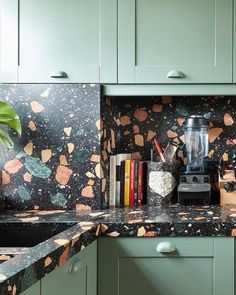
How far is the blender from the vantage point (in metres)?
2.13

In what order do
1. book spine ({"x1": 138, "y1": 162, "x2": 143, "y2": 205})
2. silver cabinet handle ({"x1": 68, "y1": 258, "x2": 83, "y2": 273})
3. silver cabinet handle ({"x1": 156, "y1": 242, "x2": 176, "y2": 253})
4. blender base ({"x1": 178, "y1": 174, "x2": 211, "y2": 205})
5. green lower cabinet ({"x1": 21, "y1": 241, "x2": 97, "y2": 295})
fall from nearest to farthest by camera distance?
1. green lower cabinet ({"x1": 21, "y1": 241, "x2": 97, "y2": 295})
2. silver cabinet handle ({"x1": 68, "y1": 258, "x2": 83, "y2": 273})
3. silver cabinet handle ({"x1": 156, "y1": 242, "x2": 176, "y2": 253})
4. blender base ({"x1": 178, "y1": 174, "x2": 211, "y2": 205})
5. book spine ({"x1": 138, "y1": 162, "x2": 143, "y2": 205})

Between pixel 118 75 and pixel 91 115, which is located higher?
pixel 118 75

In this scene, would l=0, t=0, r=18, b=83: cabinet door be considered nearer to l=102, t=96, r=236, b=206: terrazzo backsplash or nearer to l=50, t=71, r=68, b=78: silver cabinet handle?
l=50, t=71, r=68, b=78: silver cabinet handle

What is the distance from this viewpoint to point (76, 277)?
1469 mm

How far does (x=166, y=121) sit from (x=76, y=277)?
1.15 meters

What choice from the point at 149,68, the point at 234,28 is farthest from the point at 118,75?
the point at 234,28

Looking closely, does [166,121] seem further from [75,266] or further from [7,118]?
[75,266]

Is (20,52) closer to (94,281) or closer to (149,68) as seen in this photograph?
(149,68)

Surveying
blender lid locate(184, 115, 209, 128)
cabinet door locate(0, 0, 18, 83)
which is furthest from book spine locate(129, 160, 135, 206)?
cabinet door locate(0, 0, 18, 83)

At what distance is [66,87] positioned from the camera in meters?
2.04

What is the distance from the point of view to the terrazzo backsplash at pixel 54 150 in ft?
6.72

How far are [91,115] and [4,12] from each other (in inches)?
25.0

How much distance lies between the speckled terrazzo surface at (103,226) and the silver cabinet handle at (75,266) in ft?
0.12

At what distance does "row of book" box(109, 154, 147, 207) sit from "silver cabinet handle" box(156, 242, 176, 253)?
0.54 m
